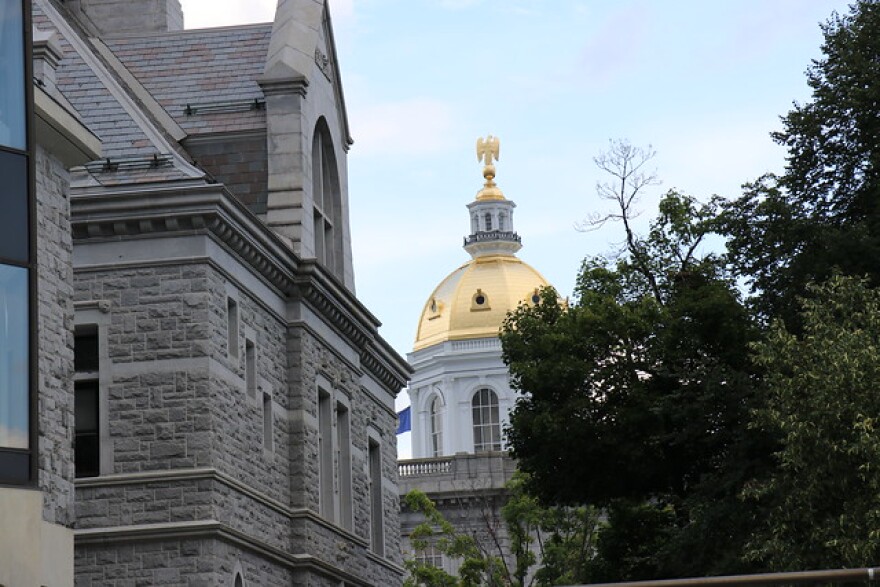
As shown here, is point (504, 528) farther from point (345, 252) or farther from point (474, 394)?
point (345, 252)

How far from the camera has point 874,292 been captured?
1393 inches

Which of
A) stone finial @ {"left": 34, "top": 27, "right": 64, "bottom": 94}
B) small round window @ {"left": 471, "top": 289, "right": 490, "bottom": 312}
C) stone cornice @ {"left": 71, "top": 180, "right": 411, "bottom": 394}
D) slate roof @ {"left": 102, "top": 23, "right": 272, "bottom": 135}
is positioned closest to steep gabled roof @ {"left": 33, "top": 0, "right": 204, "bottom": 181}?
stone cornice @ {"left": 71, "top": 180, "right": 411, "bottom": 394}

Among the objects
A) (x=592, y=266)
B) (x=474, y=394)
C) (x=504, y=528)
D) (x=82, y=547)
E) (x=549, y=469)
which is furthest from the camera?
(x=474, y=394)

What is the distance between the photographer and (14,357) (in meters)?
23.8

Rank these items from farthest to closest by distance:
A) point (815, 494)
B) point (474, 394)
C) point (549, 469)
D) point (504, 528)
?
1. point (474, 394)
2. point (504, 528)
3. point (549, 469)
4. point (815, 494)

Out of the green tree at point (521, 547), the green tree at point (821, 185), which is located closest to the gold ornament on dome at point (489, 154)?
the green tree at point (521, 547)

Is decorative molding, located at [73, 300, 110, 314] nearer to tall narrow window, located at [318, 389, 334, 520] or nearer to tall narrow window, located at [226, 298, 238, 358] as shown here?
tall narrow window, located at [226, 298, 238, 358]

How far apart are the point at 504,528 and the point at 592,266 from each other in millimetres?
37114

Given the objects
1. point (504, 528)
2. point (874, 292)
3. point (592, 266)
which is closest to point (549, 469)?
point (592, 266)

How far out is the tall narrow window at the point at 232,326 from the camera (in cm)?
3336

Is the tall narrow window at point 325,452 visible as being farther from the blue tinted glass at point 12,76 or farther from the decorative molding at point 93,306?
the blue tinted glass at point 12,76

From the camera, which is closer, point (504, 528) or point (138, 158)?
point (138, 158)

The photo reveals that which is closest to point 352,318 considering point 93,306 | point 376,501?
point 376,501

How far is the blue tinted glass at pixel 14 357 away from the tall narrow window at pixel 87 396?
8.29m
